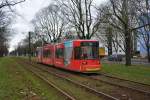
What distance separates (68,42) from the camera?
89.8ft

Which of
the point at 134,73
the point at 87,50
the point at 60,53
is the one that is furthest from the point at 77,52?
the point at 60,53

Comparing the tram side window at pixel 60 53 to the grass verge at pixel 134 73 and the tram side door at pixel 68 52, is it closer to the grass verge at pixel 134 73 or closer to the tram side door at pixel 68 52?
the tram side door at pixel 68 52

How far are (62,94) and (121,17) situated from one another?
2238 centimetres

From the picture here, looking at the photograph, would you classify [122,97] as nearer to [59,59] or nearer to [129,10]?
[59,59]

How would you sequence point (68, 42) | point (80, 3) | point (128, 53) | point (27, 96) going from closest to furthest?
point (27, 96) → point (68, 42) → point (128, 53) → point (80, 3)

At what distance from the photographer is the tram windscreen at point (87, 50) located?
2506 cm

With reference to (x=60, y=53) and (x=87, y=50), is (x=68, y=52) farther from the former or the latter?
(x=60, y=53)

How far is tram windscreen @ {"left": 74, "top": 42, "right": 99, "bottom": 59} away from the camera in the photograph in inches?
987

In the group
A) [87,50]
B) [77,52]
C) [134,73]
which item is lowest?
[134,73]

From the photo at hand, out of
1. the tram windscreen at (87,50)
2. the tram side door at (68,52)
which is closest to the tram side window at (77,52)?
the tram windscreen at (87,50)

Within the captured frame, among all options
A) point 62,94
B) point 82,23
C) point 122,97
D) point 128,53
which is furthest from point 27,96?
point 82,23

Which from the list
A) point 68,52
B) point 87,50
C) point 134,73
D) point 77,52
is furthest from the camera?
point 68,52

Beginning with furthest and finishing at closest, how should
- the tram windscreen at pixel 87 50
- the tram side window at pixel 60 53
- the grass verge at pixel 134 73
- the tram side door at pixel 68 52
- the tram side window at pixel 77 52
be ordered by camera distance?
the tram side window at pixel 60 53 → the tram side door at pixel 68 52 → the tram side window at pixel 77 52 → the tram windscreen at pixel 87 50 → the grass verge at pixel 134 73

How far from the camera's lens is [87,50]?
2519cm
